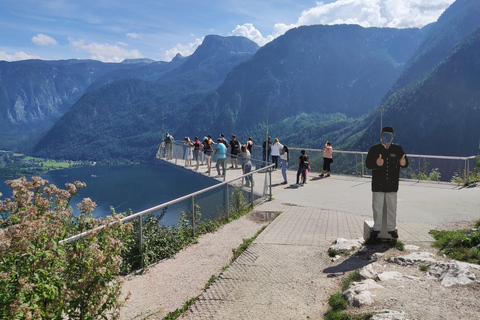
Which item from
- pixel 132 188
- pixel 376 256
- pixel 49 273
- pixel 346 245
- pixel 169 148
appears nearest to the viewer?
pixel 49 273

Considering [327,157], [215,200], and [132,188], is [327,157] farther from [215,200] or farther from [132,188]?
[132,188]

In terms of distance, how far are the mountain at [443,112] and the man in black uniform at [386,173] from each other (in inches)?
4725

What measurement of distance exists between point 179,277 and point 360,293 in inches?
123

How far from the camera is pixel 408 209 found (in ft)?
36.9

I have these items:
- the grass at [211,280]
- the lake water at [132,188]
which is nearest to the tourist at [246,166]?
the grass at [211,280]

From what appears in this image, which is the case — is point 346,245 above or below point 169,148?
below

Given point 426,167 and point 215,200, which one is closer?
point 215,200

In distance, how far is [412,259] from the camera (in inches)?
243

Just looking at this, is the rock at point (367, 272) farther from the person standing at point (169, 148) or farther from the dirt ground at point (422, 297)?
the person standing at point (169, 148)

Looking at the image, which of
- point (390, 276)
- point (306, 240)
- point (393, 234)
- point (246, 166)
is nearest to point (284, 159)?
point (246, 166)

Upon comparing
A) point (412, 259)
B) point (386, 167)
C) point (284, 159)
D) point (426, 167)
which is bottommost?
point (412, 259)

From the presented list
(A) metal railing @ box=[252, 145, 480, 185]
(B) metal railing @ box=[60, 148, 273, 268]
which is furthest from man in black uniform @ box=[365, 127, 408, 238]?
(A) metal railing @ box=[252, 145, 480, 185]

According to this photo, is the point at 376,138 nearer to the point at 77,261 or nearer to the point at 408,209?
the point at 408,209

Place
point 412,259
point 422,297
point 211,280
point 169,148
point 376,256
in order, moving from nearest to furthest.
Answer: point 422,297, point 412,259, point 211,280, point 376,256, point 169,148
